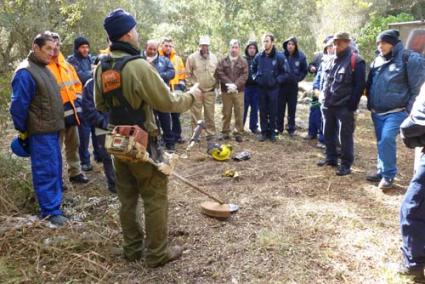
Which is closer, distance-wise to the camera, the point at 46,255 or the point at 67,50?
the point at 46,255

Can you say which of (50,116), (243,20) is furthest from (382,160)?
(243,20)

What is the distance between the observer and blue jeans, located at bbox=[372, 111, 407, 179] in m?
4.93

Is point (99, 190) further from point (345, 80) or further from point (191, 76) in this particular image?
point (345, 80)

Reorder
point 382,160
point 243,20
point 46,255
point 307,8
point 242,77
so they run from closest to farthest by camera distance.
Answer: point 46,255 < point 382,160 < point 242,77 < point 243,20 < point 307,8

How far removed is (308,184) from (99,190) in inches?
117

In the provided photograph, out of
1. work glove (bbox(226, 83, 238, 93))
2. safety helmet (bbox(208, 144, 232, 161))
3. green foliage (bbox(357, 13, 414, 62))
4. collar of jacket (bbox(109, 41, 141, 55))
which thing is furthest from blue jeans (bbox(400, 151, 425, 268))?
green foliage (bbox(357, 13, 414, 62))

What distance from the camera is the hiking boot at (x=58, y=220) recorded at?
4.14 m

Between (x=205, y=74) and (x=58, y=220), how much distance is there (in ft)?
14.3

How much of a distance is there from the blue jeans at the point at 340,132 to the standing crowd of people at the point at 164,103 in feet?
0.05

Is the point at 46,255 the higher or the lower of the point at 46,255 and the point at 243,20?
the lower

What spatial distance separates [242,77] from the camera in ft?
24.9

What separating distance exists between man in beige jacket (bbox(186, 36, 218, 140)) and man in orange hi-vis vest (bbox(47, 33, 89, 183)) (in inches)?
102

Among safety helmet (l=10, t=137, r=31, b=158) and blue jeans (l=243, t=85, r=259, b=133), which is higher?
safety helmet (l=10, t=137, r=31, b=158)

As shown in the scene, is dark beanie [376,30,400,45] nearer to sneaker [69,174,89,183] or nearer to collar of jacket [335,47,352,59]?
collar of jacket [335,47,352,59]
